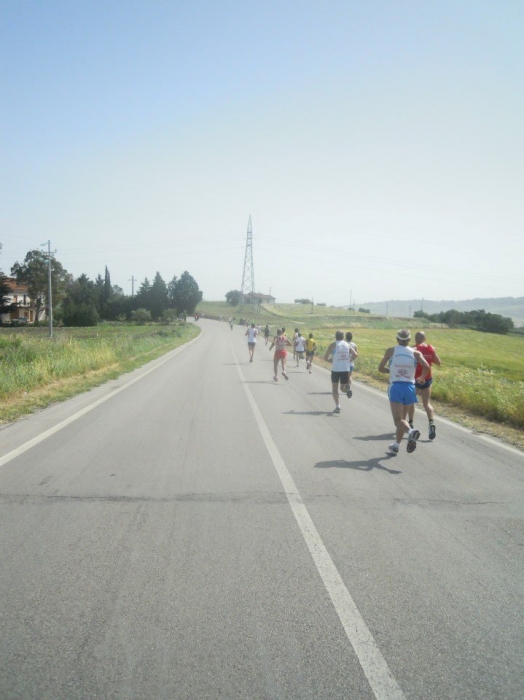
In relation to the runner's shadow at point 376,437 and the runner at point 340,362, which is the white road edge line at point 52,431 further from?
the runner at point 340,362

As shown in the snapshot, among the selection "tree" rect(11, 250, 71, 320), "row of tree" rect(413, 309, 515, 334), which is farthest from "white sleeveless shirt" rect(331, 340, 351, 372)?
"row of tree" rect(413, 309, 515, 334)

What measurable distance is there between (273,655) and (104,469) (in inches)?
169

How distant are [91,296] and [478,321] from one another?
7895 centimetres

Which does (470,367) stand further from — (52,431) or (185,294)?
(185,294)

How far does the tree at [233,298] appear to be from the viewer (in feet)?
577

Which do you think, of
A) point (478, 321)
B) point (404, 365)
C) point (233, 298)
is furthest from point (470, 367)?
point (233, 298)

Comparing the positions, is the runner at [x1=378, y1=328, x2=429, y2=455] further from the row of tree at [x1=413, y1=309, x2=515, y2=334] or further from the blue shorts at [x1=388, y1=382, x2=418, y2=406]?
the row of tree at [x1=413, y1=309, x2=515, y2=334]

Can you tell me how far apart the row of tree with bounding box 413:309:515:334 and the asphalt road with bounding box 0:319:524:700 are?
106 meters

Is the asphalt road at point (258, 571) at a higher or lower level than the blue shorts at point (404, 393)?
lower

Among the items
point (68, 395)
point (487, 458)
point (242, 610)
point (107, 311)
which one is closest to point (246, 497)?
point (242, 610)

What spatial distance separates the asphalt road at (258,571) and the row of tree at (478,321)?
10589 centimetres

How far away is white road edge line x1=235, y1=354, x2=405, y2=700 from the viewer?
277 cm

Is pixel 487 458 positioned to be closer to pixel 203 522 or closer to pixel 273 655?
pixel 203 522

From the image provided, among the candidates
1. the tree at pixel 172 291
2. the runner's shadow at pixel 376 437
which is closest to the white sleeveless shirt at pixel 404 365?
the runner's shadow at pixel 376 437
